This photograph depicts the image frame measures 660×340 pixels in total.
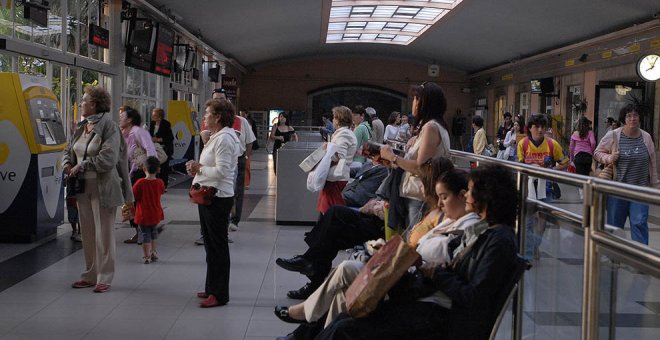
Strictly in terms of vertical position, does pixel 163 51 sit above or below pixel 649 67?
above

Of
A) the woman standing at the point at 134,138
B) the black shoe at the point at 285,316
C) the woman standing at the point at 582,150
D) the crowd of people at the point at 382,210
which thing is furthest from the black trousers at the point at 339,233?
the woman standing at the point at 582,150

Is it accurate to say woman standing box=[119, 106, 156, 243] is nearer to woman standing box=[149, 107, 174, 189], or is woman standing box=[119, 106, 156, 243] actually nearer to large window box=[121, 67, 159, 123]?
woman standing box=[149, 107, 174, 189]

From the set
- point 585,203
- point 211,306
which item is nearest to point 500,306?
point 585,203

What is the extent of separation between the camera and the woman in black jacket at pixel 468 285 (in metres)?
2.93

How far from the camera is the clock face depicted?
14.8 meters

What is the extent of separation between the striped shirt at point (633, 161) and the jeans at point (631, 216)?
10.8 ft

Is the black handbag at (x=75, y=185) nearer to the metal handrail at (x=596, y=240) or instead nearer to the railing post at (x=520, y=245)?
the railing post at (x=520, y=245)

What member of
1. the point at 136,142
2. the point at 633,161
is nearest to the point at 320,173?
the point at 633,161

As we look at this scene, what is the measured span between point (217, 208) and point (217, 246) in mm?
269

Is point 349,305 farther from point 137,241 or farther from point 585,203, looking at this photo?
point 137,241

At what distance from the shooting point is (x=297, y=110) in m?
36.1

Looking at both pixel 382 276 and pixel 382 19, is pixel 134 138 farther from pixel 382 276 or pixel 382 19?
pixel 382 19

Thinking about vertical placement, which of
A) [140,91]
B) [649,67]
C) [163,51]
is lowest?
[140,91]

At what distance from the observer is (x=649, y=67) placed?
14.9 metres
